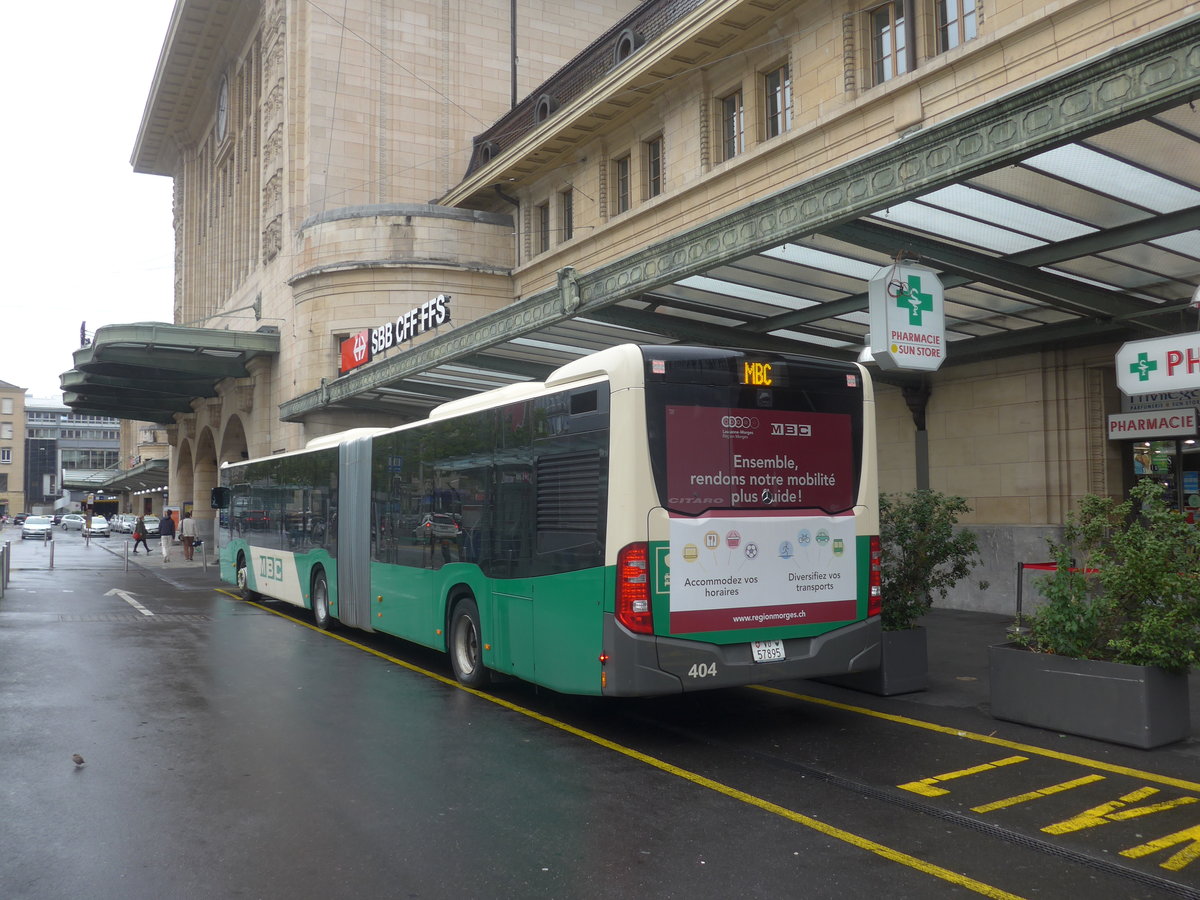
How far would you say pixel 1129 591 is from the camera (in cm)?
787

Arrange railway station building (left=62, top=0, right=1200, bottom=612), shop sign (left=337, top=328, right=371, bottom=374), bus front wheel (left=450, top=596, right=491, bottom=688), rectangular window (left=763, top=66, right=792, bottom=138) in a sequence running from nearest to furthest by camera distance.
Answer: railway station building (left=62, top=0, right=1200, bottom=612), bus front wheel (left=450, top=596, right=491, bottom=688), rectangular window (left=763, top=66, right=792, bottom=138), shop sign (left=337, top=328, right=371, bottom=374)

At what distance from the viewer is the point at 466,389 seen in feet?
78.9

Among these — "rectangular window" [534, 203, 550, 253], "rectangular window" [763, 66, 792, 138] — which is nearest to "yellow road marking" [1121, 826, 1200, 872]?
"rectangular window" [763, 66, 792, 138]

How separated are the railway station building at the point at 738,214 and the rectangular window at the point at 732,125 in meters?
0.05

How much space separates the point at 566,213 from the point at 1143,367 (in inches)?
787

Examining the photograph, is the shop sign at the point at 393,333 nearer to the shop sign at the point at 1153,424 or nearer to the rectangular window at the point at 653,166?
the rectangular window at the point at 653,166

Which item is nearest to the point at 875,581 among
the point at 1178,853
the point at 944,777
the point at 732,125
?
the point at 944,777

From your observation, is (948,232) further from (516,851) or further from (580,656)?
(516,851)

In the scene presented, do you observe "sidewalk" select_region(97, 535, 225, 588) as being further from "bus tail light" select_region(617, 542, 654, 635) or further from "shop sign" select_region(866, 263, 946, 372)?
"bus tail light" select_region(617, 542, 654, 635)

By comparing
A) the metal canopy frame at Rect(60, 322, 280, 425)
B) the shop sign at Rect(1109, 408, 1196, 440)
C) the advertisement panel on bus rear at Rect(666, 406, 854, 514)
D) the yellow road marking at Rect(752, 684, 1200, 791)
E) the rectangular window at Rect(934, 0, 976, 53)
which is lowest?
the yellow road marking at Rect(752, 684, 1200, 791)

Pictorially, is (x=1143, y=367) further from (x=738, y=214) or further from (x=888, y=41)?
(x=888, y=41)

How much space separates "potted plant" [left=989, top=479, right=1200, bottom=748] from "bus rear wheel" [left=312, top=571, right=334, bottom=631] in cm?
1064

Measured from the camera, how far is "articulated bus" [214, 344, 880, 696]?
7789 mm

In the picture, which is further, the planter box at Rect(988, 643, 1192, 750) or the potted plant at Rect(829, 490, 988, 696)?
the potted plant at Rect(829, 490, 988, 696)
